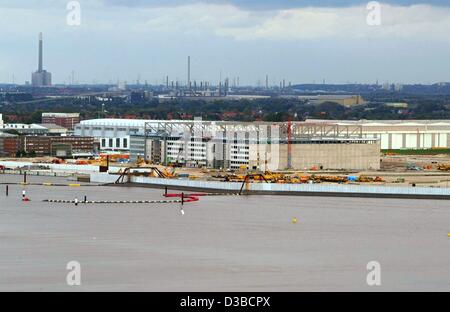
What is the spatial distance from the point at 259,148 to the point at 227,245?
500 inches

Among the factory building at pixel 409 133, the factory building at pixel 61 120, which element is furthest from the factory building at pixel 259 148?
the factory building at pixel 61 120

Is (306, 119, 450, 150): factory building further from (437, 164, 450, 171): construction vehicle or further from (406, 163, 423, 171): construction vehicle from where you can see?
(437, 164, 450, 171): construction vehicle

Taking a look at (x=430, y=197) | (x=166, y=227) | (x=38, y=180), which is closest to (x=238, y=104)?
(x=38, y=180)

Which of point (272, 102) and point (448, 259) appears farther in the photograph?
point (272, 102)

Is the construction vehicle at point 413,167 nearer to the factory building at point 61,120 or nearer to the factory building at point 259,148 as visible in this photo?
the factory building at point 259,148

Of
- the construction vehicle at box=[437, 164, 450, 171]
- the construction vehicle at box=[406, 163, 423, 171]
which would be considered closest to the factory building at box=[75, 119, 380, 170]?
the construction vehicle at box=[406, 163, 423, 171]

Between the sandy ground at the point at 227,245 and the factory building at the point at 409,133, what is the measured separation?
15.2m

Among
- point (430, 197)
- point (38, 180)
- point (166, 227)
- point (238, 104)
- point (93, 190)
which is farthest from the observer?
point (238, 104)

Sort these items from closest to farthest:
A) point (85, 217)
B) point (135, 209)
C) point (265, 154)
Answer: point (85, 217), point (135, 209), point (265, 154)

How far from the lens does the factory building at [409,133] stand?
32938 mm

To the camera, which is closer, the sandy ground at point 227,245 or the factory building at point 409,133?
the sandy ground at point 227,245

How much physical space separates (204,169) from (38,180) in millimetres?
3770
